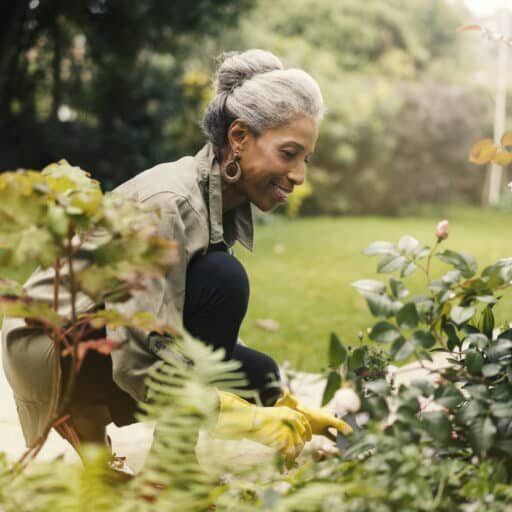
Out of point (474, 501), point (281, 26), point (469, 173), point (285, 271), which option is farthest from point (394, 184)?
point (474, 501)

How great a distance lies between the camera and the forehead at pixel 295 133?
2.06 metres

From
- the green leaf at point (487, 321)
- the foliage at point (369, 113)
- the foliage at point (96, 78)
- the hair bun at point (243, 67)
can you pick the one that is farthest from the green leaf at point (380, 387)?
the foliage at point (369, 113)

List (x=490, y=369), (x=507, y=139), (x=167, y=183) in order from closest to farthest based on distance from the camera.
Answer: (x=490, y=369) < (x=507, y=139) < (x=167, y=183)

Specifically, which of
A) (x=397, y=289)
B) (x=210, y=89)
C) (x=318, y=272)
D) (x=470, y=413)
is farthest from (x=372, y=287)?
(x=318, y=272)

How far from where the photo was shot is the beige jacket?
176 cm

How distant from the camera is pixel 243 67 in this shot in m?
2.18

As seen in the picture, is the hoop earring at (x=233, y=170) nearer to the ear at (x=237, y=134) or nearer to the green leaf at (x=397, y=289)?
the ear at (x=237, y=134)

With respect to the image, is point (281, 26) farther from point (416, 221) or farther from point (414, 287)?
point (414, 287)

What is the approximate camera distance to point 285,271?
7105mm

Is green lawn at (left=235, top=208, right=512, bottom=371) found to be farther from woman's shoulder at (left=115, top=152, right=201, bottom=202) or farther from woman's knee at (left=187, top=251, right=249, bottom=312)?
woman's shoulder at (left=115, top=152, right=201, bottom=202)

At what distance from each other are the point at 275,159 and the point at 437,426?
936mm

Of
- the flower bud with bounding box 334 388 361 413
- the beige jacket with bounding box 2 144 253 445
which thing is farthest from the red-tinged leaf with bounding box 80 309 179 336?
the beige jacket with bounding box 2 144 253 445

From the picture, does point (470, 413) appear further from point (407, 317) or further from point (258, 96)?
point (258, 96)

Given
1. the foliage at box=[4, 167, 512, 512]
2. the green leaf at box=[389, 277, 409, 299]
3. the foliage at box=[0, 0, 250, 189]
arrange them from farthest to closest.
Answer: the foliage at box=[0, 0, 250, 189]
the green leaf at box=[389, 277, 409, 299]
the foliage at box=[4, 167, 512, 512]
